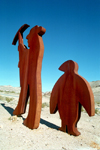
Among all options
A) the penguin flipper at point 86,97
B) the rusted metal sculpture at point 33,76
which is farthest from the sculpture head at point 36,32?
the penguin flipper at point 86,97

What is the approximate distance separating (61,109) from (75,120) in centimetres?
80

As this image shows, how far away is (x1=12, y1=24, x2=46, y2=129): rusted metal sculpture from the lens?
5.25 metres

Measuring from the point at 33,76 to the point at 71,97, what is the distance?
1.91m

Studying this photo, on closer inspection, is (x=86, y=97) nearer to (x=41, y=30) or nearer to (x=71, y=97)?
(x=71, y=97)

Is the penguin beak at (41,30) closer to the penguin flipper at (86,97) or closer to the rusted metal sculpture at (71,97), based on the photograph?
the rusted metal sculpture at (71,97)

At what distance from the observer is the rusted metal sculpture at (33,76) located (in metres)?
5.25

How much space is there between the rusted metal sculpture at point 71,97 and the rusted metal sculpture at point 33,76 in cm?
103

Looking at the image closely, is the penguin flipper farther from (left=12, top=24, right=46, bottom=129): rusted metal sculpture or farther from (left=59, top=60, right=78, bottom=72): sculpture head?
(left=12, top=24, right=46, bottom=129): rusted metal sculpture

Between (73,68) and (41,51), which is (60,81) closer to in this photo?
(73,68)

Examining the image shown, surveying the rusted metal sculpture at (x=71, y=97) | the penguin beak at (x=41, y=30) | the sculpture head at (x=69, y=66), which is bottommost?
the rusted metal sculpture at (x=71, y=97)

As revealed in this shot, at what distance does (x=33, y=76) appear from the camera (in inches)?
223

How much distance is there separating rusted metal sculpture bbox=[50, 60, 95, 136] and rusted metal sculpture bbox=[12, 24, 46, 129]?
1.03 meters

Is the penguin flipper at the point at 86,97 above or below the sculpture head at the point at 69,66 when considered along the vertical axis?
below

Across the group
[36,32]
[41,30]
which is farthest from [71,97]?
[36,32]
